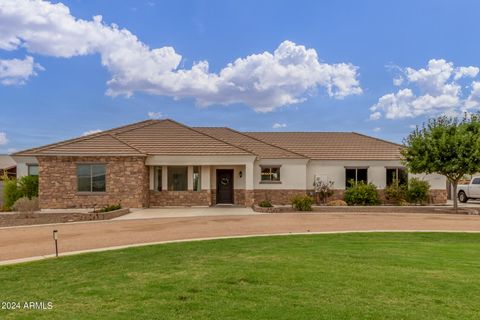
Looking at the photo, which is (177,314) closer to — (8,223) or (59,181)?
(8,223)

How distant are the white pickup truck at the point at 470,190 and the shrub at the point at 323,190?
1002 cm

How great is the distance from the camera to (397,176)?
96.8ft

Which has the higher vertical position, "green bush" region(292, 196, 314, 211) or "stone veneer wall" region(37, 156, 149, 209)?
"stone veneer wall" region(37, 156, 149, 209)

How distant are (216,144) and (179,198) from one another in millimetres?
4119

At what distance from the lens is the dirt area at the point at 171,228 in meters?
13.0

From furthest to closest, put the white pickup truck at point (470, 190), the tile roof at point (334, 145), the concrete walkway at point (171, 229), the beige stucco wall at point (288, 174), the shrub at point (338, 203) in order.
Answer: the white pickup truck at point (470, 190) → the tile roof at point (334, 145) → the beige stucco wall at point (288, 174) → the shrub at point (338, 203) → the concrete walkway at point (171, 229)

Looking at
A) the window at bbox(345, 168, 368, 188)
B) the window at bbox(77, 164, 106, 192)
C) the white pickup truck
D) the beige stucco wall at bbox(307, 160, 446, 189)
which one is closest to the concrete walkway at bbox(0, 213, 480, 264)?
the window at bbox(77, 164, 106, 192)

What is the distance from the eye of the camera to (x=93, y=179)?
25.6 meters

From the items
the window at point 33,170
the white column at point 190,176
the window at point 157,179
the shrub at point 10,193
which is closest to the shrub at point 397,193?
the white column at point 190,176

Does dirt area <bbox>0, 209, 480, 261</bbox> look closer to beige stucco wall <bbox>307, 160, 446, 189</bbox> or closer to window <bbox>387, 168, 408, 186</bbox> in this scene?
beige stucco wall <bbox>307, 160, 446, 189</bbox>

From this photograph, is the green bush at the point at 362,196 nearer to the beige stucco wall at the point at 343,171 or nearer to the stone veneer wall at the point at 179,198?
the beige stucco wall at the point at 343,171

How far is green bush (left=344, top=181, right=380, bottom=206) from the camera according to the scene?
27234 mm

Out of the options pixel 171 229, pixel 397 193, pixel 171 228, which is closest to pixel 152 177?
pixel 171 228

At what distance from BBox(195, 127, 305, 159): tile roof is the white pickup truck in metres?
12.3
